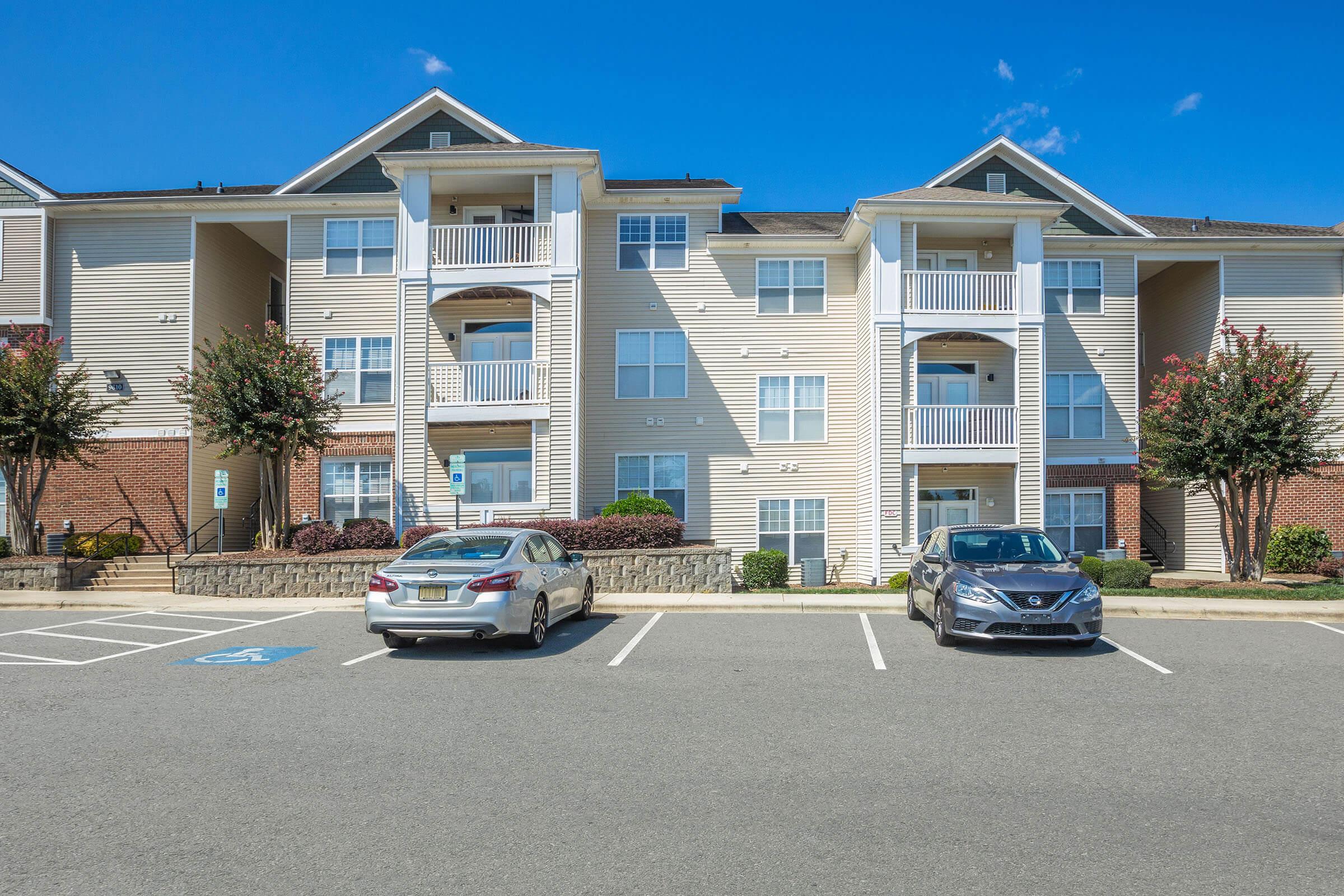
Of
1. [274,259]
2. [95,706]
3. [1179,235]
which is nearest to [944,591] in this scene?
[95,706]

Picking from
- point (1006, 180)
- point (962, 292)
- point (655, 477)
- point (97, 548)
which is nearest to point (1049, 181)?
point (1006, 180)

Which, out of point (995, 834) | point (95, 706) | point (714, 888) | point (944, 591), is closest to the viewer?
point (714, 888)

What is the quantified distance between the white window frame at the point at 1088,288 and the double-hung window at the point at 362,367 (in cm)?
1670

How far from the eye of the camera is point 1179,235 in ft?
79.9

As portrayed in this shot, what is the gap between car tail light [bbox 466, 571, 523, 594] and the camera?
10.6 m

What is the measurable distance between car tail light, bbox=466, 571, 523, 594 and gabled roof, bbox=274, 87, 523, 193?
15.3m

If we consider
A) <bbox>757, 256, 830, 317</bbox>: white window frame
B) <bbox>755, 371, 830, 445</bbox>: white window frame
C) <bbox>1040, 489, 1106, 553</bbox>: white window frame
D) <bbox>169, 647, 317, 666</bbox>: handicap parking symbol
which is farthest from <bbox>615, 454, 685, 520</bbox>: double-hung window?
<bbox>169, 647, 317, 666</bbox>: handicap parking symbol

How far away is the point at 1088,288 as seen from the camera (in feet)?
79.7

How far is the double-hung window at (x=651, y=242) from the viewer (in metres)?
24.0

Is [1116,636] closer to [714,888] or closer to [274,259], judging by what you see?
[714,888]

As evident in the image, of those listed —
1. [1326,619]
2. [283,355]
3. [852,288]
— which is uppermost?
[852,288]

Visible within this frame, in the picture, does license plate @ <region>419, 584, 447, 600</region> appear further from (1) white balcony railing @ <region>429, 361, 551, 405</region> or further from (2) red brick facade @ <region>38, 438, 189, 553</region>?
(2) red brick facade @ <region>38, 438, 189, 553</region>

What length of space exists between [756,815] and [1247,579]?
1767 cm

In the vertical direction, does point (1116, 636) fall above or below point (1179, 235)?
below
